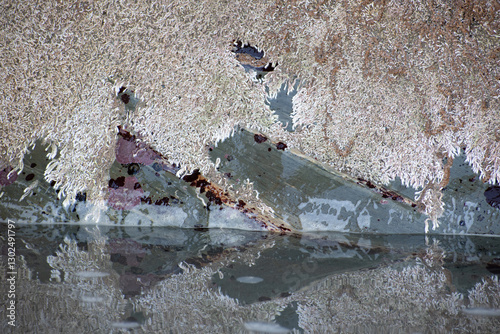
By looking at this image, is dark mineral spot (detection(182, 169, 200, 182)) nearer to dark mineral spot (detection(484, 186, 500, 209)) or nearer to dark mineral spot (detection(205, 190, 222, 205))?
dark mineral spot (detection(205, 190, 222, 205))

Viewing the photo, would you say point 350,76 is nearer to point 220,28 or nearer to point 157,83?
point 220,28

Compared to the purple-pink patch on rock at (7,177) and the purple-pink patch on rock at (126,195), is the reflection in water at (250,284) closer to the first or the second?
the purple-pink patch on rock at (126,195)

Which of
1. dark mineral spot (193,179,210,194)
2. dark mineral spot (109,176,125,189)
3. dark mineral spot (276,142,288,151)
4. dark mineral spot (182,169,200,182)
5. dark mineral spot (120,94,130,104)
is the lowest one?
dark mineral spot (109,176,125,189)

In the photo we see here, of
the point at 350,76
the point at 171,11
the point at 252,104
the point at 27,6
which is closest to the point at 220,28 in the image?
the point at 171,11

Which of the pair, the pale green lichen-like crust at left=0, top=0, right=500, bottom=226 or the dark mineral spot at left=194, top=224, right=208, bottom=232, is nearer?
the pale green lichen-like crust at left=0, top=0, right=500, bottom=226

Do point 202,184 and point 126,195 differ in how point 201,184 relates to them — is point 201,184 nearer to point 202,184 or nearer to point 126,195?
point 202,184

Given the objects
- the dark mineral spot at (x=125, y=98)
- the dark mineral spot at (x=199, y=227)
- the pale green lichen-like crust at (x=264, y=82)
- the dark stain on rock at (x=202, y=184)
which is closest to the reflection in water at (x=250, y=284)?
the dark mineral spot at (x=199, y=227)

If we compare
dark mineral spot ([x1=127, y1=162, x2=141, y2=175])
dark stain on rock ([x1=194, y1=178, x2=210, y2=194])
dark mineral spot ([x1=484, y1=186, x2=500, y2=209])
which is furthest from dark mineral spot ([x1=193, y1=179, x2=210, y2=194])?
dark mineral spot ([x1=484, y1=186, x2=500, y2=209])

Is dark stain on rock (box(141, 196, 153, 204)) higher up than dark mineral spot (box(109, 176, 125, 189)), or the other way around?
dark mineral spot (box(109, 176, 125, 189))

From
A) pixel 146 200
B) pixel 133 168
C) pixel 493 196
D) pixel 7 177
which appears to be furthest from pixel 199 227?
pixel 493 196
